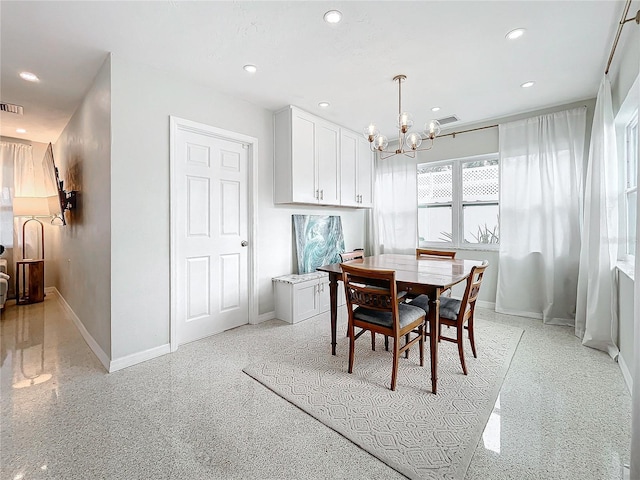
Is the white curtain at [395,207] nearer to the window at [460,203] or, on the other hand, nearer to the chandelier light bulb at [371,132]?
the window at [460,203]

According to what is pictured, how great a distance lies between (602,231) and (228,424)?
3.52 m

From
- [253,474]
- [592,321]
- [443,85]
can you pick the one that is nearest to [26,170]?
[253,474]

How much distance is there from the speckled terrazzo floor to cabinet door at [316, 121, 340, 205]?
234cm

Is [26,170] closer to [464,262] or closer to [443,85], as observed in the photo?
[443,85]

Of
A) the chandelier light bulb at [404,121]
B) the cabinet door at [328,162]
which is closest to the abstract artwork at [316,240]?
the cabinet door at [328,162]

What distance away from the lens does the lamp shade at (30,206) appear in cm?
405

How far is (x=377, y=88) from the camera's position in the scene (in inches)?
120

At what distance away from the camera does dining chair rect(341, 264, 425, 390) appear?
6.60 feet

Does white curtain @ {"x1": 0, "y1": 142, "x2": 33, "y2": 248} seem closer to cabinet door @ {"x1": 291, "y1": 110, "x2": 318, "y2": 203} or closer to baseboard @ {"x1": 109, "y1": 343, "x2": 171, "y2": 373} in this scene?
baseboard @ {"x1": 109, "y1": 343, "x2": 171, "y2": 373}

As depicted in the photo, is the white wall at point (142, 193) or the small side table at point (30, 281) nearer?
the white wall at point (142, 193)

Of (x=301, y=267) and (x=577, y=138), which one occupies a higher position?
(x=577, y=138)

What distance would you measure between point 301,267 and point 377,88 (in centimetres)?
238

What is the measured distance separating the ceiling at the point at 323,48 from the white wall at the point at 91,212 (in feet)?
0.96

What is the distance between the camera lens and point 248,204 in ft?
11.5
